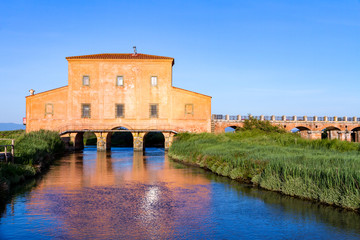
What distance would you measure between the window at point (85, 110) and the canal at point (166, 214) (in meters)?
25.3

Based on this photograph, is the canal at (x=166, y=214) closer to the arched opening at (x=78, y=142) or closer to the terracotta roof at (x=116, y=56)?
the arched opening at (x=78, y=142)

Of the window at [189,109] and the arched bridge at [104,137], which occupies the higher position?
the window at [189,109]

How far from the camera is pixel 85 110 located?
134ft

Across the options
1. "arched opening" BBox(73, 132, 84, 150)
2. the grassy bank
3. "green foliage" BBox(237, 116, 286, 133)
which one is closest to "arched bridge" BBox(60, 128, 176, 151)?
"arched opening" BBox(73, 132, 84, 150)

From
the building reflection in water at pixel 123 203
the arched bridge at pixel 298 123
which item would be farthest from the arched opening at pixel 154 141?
the building reflection in water at pixel 123 203

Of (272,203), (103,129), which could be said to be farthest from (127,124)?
(272,203)

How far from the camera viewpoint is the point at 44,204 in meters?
11.9

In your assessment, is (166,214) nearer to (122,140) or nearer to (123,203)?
(123,203)

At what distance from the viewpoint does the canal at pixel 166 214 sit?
8.74 m

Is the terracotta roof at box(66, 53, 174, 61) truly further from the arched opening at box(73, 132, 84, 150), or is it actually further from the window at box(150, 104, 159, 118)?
the arched opening at box(73, 132, 84, 150)

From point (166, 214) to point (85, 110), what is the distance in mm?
32267

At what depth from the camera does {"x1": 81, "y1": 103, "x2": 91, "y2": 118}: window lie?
134 ft

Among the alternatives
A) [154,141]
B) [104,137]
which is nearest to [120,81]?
[104,137]

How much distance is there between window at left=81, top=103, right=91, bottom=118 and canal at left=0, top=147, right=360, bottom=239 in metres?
25.3
